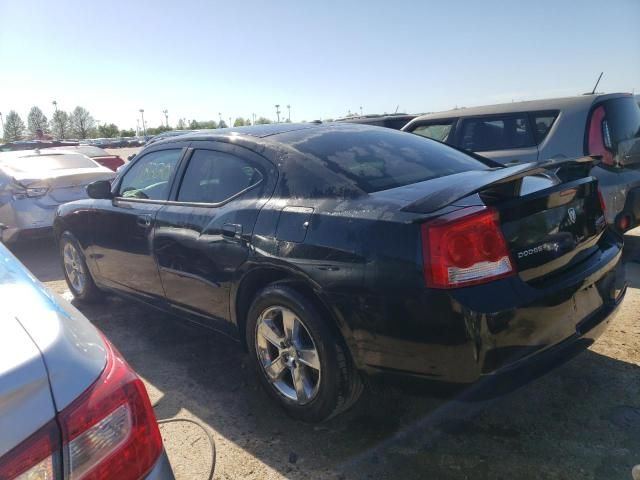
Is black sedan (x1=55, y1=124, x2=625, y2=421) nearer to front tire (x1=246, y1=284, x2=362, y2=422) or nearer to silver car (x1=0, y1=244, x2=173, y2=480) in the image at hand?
front tire (x1=246, y1=284, x2=362, y2=422)

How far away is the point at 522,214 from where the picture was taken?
231cm

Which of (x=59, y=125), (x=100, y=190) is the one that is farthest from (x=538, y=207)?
(x=59, y=125)

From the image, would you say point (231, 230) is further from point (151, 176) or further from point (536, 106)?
point (536, 106)

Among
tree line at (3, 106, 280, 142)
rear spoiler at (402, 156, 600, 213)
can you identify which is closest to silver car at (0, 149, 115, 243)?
rear spoiler at (402, 156, 600, 213)

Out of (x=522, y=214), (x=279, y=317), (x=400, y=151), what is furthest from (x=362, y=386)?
(x=400, y=151)

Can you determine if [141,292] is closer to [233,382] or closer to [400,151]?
[233,382]

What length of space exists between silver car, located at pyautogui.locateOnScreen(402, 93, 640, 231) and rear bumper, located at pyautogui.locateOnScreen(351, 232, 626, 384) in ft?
8.99

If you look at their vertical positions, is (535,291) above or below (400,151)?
below

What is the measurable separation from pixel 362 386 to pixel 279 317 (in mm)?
574

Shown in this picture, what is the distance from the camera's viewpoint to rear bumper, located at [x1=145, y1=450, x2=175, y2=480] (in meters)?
1.37

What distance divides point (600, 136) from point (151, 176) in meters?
4.06

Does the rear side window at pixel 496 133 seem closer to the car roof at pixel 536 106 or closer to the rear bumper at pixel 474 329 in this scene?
the car roof at pixel 536 106

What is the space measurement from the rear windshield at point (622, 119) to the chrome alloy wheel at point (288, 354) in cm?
386

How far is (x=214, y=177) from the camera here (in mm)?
3383
